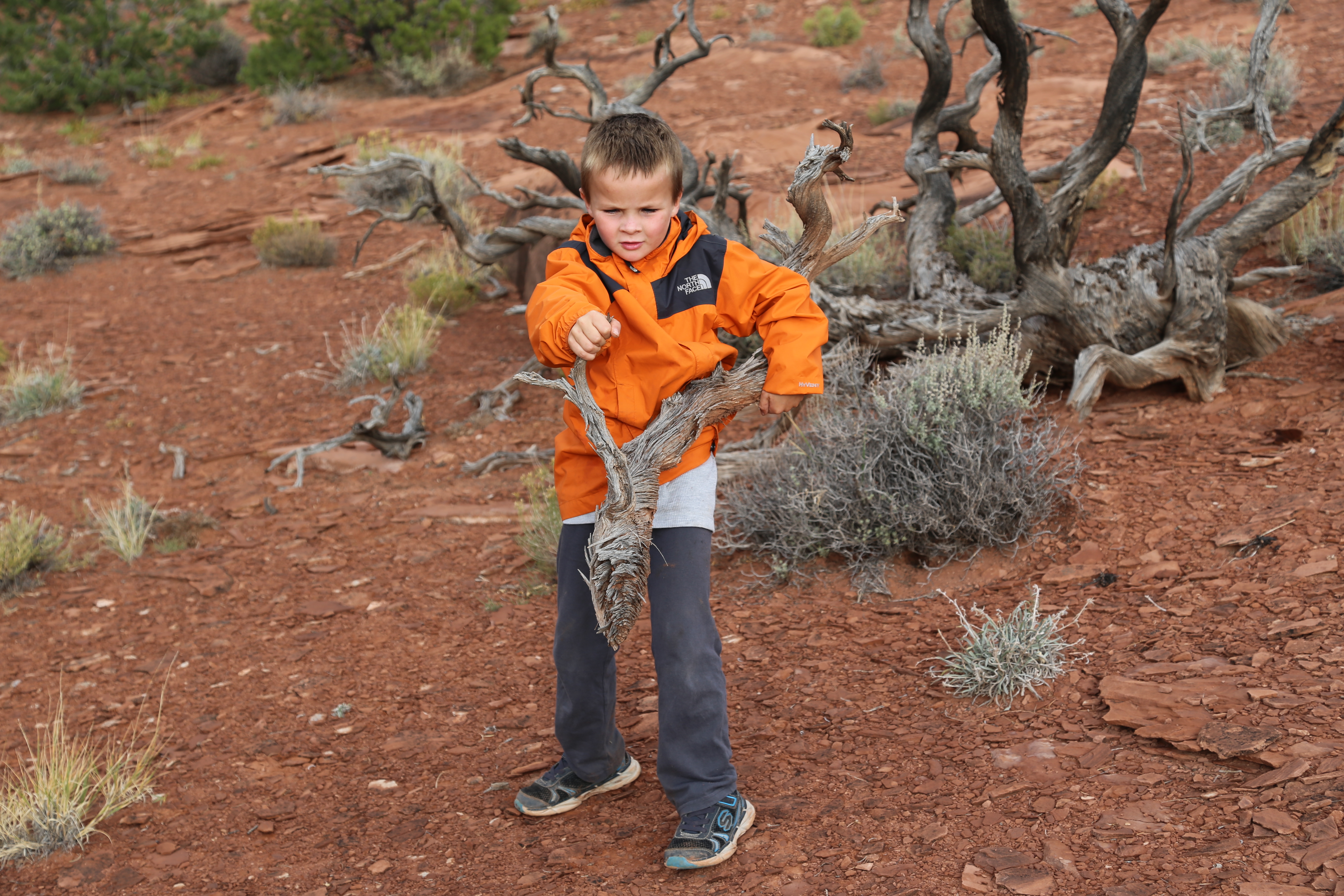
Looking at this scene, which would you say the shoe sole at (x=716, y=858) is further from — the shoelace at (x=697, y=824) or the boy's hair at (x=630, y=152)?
the boy's hair at (x=630, y=152)

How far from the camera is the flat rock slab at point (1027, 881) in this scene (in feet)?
7.16

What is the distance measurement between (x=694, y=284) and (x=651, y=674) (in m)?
1.60

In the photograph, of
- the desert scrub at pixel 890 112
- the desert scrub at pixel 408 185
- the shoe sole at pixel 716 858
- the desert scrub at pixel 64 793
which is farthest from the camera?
the desert scrub at pixel 890 112

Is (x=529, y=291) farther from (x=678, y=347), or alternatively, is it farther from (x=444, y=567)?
(x=678, y=347)

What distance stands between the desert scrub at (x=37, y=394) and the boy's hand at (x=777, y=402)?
625cm

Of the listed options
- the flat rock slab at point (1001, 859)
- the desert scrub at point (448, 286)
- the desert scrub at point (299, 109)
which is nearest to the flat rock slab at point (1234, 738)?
the flat rock slab at point (1001, 859)

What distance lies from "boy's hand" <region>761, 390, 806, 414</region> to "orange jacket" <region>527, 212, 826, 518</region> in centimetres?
3

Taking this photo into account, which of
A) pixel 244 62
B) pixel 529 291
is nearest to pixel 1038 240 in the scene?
pixel 529 291

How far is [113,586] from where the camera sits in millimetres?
4887

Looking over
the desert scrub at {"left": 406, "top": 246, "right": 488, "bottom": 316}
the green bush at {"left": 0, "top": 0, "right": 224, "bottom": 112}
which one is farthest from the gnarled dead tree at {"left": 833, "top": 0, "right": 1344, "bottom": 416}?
the green bush at {"left": 0, "top": 0, "right": 224, "bottom": 112}

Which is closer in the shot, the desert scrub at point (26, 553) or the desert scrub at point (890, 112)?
the desert scrub at point (26, 553)

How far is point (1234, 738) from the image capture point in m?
2.53

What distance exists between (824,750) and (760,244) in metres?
4.52

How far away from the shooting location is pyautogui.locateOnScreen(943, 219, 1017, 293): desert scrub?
5.75m
